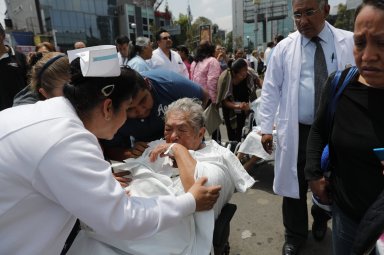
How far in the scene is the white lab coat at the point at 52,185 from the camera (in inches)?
37.9

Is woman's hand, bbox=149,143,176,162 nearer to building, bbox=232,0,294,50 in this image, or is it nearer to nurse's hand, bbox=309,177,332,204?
nurse's hand, bbox=309,177,332,204

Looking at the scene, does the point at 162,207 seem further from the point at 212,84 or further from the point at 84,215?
the point at 212,84

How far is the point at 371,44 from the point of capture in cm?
119

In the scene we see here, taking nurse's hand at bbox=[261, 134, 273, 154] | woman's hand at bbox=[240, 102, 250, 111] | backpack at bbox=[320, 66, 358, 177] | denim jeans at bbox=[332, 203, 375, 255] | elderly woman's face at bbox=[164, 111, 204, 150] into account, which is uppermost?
backpack at bbox=[320, 66, 358, 177]

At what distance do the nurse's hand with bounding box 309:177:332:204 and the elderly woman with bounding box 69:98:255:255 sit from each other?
0.37 metres

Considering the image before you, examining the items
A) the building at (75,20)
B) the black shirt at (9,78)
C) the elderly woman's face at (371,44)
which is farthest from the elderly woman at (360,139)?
the building at (75,20)

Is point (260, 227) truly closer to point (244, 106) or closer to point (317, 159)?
point (317, 159)

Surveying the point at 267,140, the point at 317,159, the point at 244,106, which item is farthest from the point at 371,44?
the point at 244,106

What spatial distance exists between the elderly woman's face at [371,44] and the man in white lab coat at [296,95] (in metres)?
0.94

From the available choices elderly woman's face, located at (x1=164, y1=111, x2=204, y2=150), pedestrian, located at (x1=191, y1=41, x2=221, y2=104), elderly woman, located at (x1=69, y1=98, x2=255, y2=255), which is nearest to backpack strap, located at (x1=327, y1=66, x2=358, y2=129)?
elderly woman, located at (x1=69, y1=98, x2=255, y2=255)

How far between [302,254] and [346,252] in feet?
3.48

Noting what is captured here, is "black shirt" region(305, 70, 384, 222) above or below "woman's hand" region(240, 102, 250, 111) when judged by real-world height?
above

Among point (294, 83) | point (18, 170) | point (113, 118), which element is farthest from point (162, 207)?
point (294, 83)

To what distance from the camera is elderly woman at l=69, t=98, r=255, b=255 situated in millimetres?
1448
